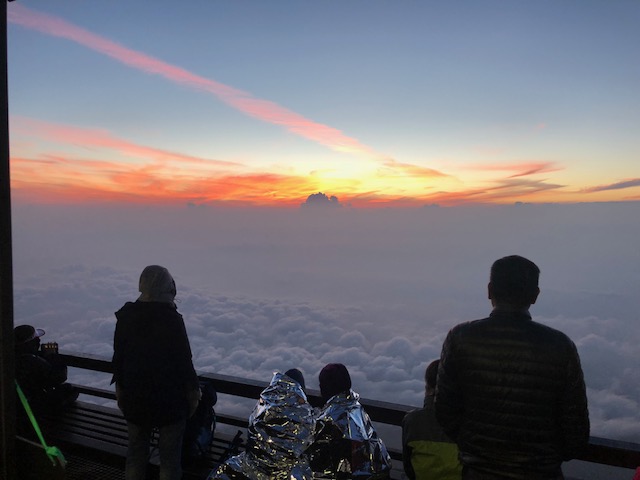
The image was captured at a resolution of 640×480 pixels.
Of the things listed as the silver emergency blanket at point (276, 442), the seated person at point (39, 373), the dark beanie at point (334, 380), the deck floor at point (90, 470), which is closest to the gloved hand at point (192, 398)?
the silver emergency blanket at point (276, 442)

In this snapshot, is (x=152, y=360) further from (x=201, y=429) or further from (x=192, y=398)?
(x=201, y=429)

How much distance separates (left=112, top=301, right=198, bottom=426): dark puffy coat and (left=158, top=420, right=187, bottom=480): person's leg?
0.34 ft

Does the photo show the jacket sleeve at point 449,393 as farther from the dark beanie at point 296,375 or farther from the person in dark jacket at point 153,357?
the person in dark jacket at point 153,357

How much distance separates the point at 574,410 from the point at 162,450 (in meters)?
2.39

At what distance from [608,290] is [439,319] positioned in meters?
71.1

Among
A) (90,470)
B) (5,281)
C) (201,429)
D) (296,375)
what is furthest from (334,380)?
(90,470)

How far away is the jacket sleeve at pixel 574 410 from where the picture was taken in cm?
183

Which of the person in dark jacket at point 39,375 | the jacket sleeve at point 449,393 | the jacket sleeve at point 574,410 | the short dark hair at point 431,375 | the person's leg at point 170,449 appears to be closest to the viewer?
the jacket sleeve at point 574,410

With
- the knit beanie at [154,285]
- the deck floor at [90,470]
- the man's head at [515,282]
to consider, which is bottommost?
the deck floor at [90,470]

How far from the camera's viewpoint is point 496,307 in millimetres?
1956

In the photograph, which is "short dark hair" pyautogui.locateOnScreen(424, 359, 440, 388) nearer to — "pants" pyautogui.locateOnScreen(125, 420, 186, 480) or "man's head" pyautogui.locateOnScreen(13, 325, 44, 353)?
"pants" pyautogui.locateOnScreen(125, 420, 186, 480)

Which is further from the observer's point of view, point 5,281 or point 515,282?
point 5,281

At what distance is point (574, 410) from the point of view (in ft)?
6.09

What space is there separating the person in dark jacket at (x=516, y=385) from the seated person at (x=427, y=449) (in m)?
0.25
